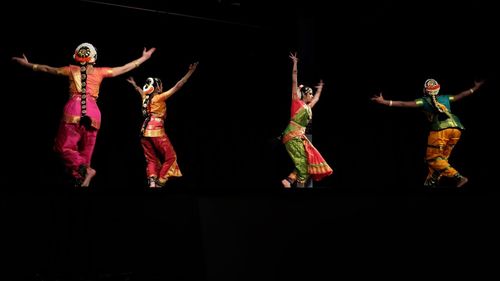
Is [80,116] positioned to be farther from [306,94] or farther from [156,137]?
[306,94]

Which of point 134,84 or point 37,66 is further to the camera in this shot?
point 134,84

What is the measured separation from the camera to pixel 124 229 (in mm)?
2840

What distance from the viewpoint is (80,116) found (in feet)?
13.0

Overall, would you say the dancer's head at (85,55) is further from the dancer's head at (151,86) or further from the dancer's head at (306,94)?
the dancer's head at (306,94)

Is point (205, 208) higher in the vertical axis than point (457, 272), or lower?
higher

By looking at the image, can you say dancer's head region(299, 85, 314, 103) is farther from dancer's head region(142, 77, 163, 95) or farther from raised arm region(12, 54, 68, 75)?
raised arm region(12, 54, 68, 75)

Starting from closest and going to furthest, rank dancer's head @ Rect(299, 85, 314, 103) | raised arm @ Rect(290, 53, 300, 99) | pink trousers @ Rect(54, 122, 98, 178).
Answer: pink trousers @ Rect(54, 122, 98, 178)
raised arm @ Rect(290, 53, 300, 99)
dancer's head @ Rect(299, 85, 314, 103)

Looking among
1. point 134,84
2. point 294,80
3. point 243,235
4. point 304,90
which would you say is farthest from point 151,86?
point 243,235

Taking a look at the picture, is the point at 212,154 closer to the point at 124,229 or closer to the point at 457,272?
the point at 124,229

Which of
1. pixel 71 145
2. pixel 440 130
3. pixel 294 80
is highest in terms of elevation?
pixel 294 80

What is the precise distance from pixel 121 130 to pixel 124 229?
7.32 ft

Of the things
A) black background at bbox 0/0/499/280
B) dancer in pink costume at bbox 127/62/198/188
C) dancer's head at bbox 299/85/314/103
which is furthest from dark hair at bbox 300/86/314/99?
dancer in pink costume at bbox 127/62/198/188

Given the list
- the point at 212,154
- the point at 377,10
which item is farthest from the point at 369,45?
the point at 212,154

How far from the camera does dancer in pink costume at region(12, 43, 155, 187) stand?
391 cm
